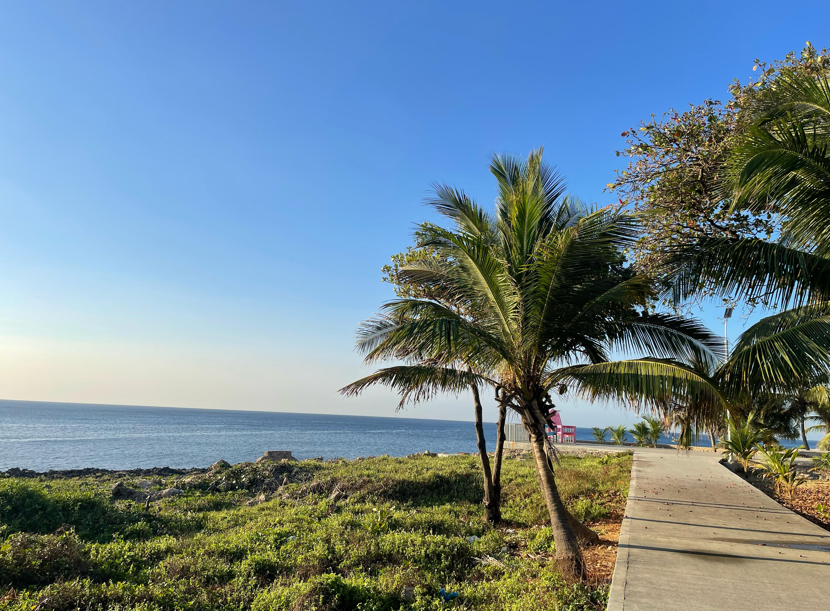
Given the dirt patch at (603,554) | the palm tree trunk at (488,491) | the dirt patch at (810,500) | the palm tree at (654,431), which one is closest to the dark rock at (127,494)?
the palm tree trunk at (488,491)

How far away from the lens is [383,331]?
8.58 meters

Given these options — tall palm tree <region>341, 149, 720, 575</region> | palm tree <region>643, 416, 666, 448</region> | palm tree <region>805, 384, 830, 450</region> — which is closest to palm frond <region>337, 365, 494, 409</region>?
tall palm tree <region>341, 149, 720, 575</region>

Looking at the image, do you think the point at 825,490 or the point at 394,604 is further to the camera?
the point at 825,490

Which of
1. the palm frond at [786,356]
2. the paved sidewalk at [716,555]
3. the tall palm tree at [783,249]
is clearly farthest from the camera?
the palm frond at [786,356]

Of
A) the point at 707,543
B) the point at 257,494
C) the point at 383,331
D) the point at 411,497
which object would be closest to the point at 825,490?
the point at 707,543

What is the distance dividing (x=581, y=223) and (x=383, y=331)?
150 inches

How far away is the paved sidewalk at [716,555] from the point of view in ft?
15.0

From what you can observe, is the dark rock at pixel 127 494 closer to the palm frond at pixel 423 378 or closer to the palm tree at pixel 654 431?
the palm frond at pixel 423 378

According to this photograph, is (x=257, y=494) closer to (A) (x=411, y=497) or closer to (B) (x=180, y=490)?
(B) (x=180, y=490)

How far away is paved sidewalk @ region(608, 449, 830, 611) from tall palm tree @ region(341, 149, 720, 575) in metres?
1.15

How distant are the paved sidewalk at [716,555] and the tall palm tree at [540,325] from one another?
1.15m

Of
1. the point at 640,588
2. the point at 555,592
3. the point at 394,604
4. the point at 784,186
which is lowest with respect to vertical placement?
the point at 394,604

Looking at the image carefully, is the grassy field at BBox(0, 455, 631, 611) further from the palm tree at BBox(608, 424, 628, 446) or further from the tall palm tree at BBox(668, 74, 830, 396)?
the palm tree at BBox(608, 424, 628, 446)

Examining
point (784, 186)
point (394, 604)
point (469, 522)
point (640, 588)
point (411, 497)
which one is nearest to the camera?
point (640, 588)
